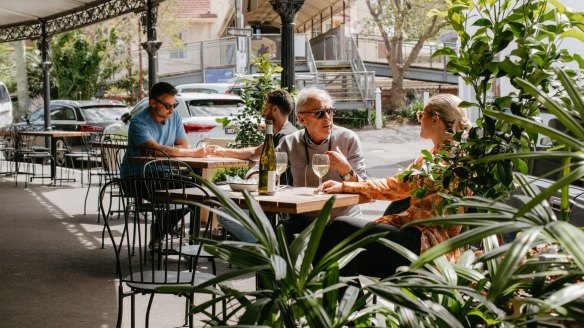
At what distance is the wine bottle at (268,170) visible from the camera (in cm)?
Result: 478

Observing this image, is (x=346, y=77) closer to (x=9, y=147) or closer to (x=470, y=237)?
(x=9, y=147)

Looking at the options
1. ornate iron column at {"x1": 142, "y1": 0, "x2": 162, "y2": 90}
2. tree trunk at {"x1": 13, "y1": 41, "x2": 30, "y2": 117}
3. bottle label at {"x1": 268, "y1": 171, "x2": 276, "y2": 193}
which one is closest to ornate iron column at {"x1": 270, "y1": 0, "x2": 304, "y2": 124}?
bottle label at {"x1": 268, "y1": 171, "x2": 276, "y2": 193}

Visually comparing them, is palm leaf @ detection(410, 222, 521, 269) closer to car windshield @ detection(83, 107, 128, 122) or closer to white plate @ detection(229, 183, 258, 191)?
white plate @ detection(229, 183, 258, 191)

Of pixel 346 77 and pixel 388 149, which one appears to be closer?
pixel 388 149

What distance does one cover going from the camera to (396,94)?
31.2 meters

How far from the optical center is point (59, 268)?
704cm

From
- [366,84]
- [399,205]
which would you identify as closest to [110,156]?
[399,205]

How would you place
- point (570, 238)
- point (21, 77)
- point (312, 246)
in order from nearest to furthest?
point (570, 238)
point (312, 246)
point (21, 77)

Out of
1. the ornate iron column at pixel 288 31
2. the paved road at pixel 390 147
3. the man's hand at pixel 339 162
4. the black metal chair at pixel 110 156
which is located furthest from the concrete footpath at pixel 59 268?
the paved road at pixel 390 147

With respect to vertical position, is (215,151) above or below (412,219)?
above

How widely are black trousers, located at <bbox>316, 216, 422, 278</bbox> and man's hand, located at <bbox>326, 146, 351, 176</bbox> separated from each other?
1.50 feet

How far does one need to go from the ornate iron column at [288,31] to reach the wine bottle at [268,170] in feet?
9.36

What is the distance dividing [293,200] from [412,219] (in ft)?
2.12

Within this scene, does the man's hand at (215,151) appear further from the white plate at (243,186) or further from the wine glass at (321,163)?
the wine glass at (321,163)
